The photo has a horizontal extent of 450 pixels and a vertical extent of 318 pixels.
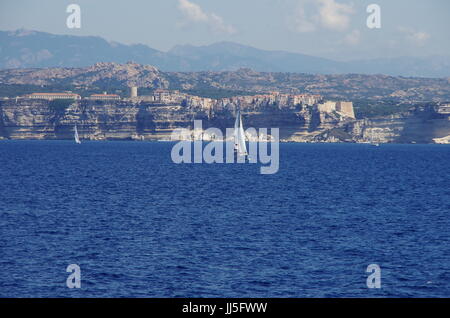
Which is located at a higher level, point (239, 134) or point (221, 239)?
point (239, 134)

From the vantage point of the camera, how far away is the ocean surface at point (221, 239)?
34.9 metres

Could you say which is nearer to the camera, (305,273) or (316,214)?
(305,273)

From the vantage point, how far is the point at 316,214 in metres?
62.5

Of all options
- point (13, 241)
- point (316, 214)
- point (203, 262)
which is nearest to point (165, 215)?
point (316, 214)

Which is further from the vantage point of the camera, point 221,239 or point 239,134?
point 239,134

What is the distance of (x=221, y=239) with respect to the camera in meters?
47.6

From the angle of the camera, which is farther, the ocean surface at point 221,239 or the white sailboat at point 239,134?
the white sailboat at point 239,134

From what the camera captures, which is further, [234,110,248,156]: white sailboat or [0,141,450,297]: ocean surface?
[234,110,248,156]: white sailboat

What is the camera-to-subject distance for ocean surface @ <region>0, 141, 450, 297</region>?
3488cm

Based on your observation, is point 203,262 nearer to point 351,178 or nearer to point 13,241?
point 13,241
